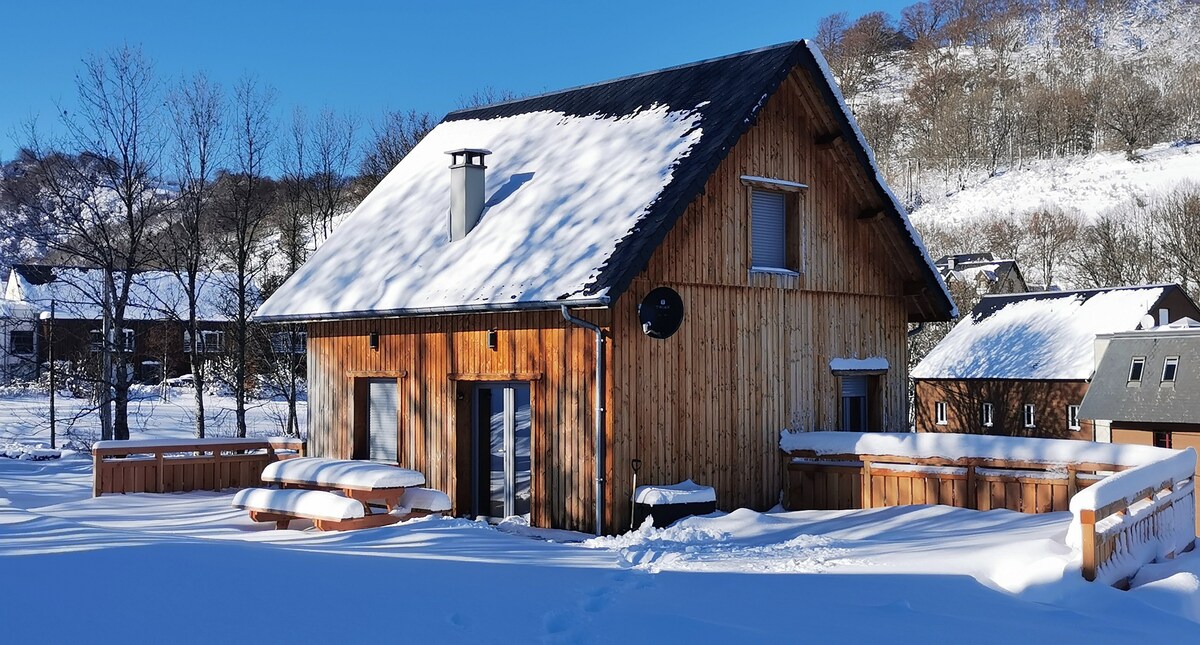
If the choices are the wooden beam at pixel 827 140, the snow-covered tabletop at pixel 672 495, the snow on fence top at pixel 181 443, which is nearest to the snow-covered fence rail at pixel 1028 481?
the snow-covered tabletop at pixel 672 495

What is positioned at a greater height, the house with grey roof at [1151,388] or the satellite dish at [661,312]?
the satellite dish at [661,312]

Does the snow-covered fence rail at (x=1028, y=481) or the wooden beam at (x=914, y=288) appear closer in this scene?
the snow-covered fence rail at (x=1028, y=481)

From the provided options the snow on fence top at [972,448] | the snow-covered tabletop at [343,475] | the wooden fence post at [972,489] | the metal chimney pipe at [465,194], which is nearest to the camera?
the snow on fence top at [972,448]

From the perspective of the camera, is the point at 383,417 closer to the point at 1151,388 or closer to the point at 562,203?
the point at 562,203

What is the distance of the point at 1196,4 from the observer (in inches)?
5979

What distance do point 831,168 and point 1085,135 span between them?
302 ft

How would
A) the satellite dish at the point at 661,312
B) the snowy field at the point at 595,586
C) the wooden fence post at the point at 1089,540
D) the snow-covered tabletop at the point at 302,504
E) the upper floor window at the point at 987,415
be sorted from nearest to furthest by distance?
the snowy field at the point at 595,586 → the wooden fence post at the point at 1089,540 → the snow-covered tabletop at the point at 302,504 → the satellite dish at the point at 661,312 → the upper floor window at the point at 987,415

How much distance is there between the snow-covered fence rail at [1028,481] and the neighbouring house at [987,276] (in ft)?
144

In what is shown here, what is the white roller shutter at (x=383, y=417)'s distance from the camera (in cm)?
1614

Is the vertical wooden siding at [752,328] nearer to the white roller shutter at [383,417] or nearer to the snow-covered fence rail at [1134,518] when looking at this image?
the white roller shutter at [383,417]

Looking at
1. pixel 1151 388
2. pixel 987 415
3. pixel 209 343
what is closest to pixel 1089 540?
pixel 1151 388

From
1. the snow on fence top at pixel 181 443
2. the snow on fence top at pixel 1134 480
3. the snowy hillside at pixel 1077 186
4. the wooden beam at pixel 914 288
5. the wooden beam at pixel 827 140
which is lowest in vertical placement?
the snow on fence top at pixel 181 443

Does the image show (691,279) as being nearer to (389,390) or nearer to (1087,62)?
(389,390)

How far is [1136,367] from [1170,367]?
112cm
